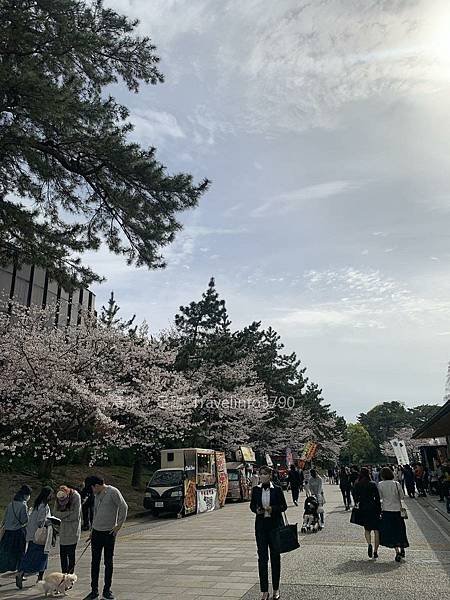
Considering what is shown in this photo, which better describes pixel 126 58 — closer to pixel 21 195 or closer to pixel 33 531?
pixel 21 195

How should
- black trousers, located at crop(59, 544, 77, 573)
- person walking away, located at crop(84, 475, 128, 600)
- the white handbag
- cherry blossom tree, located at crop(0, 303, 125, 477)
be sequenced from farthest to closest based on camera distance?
cherry blossom tree, located at crop(0, 303, 125, 477)
the white handbag
black trousers, located at crop(59, 544, 77, 573)
person walking away, located at crop(84, 475, 128, 600)

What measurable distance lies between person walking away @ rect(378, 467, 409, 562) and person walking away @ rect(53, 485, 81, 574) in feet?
17.5

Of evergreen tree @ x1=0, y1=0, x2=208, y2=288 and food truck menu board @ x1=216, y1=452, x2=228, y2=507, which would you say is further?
food truck menu board @ x1=216, y1=452, x2=228, y2=507

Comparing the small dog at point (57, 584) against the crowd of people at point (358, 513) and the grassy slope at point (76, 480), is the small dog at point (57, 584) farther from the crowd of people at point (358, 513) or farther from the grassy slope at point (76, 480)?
the grassy slope at point (76, 480)

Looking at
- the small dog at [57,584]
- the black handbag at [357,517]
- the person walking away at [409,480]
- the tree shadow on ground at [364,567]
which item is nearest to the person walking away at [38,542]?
the small dog at [57,584]

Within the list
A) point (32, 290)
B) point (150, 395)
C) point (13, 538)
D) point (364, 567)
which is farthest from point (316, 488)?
point (32, 290)

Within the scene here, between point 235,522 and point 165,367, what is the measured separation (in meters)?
12.9

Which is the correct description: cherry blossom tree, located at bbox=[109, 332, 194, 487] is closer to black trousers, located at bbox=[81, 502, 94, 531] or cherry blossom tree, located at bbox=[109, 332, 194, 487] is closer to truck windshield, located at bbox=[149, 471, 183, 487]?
truck windshield, located at bbox=[149, 471, 183, 487]

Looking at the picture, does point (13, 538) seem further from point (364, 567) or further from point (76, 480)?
point (76, 480)

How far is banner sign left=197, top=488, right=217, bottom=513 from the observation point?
20.0m

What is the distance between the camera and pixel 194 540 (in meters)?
12.2

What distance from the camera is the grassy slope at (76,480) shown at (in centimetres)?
1984

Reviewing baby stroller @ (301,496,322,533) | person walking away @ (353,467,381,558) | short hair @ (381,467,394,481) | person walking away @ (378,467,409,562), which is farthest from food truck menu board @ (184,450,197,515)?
person walking away @ (378,467,409,562)

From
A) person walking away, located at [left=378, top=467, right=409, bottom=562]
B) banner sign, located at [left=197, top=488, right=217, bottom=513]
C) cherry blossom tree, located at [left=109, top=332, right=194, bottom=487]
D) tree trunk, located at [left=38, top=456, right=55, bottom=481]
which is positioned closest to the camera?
person walking away, located at [left=378, top=467, right=409, bottom=562]
